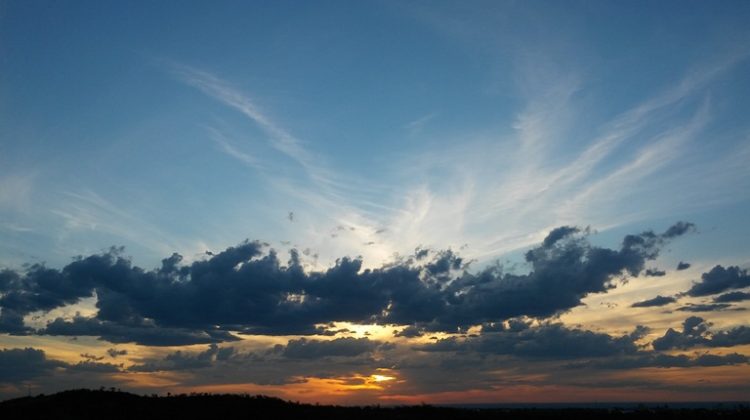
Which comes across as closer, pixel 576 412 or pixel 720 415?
pixel 720 415

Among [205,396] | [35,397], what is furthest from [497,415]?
[35,397]

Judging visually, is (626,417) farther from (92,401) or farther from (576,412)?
(92,401)

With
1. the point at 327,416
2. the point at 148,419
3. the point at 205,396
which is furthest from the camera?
the point at 205,396

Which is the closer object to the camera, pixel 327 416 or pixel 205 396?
pixel 327 416

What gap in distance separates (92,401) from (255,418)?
67.2ft

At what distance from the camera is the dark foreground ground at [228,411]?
65.2 metres

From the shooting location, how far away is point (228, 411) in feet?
220

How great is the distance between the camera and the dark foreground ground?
65188mm

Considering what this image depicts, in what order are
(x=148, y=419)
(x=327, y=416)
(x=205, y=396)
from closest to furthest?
(x=148, y=419) → (x=327, y=416) → (x=205, y=396)

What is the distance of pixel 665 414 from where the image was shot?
73562 millimetres

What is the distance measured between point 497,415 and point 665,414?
68.4 feet

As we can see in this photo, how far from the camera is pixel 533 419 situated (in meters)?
70.6

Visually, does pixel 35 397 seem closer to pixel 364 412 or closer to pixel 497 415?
pixel 364 412

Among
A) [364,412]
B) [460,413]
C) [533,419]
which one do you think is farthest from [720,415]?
[364,412]
